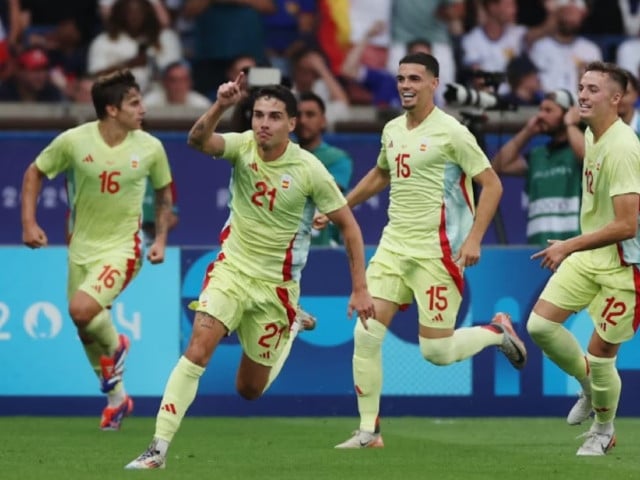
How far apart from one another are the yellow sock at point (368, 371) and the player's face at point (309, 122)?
137 inches

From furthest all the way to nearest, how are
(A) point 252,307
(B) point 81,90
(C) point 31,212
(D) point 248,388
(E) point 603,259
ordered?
(B) point 81,90 → (C) point 31,212 → (D) point 248,388 → (E) point 603,259 → (A) point 252,307

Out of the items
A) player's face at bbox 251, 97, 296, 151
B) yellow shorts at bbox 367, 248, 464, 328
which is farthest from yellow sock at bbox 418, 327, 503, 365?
player's face at bbox 251, 97, 296, 151

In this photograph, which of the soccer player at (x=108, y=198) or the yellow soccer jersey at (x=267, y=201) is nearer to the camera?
the yellow soccer jersey at (x=267, y=201)

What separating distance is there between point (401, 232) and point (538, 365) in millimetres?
2963

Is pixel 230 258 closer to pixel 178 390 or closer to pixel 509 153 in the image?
pixel 178 390

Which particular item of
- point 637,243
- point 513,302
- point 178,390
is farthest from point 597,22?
point 178,390

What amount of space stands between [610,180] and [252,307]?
2.23 metres

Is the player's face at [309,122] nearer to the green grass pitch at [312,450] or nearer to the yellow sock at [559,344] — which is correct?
the green grass pitch at [312,450]

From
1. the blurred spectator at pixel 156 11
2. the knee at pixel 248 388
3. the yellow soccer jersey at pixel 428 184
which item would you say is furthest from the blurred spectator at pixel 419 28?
the knee at pixel 248 388

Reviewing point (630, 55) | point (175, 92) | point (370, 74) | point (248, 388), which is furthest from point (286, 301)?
point (630, 55)

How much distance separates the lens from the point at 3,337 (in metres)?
13.9

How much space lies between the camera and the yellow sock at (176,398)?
964cm

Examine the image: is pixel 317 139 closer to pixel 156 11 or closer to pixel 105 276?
pixel 105 276

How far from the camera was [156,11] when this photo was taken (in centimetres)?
1919
